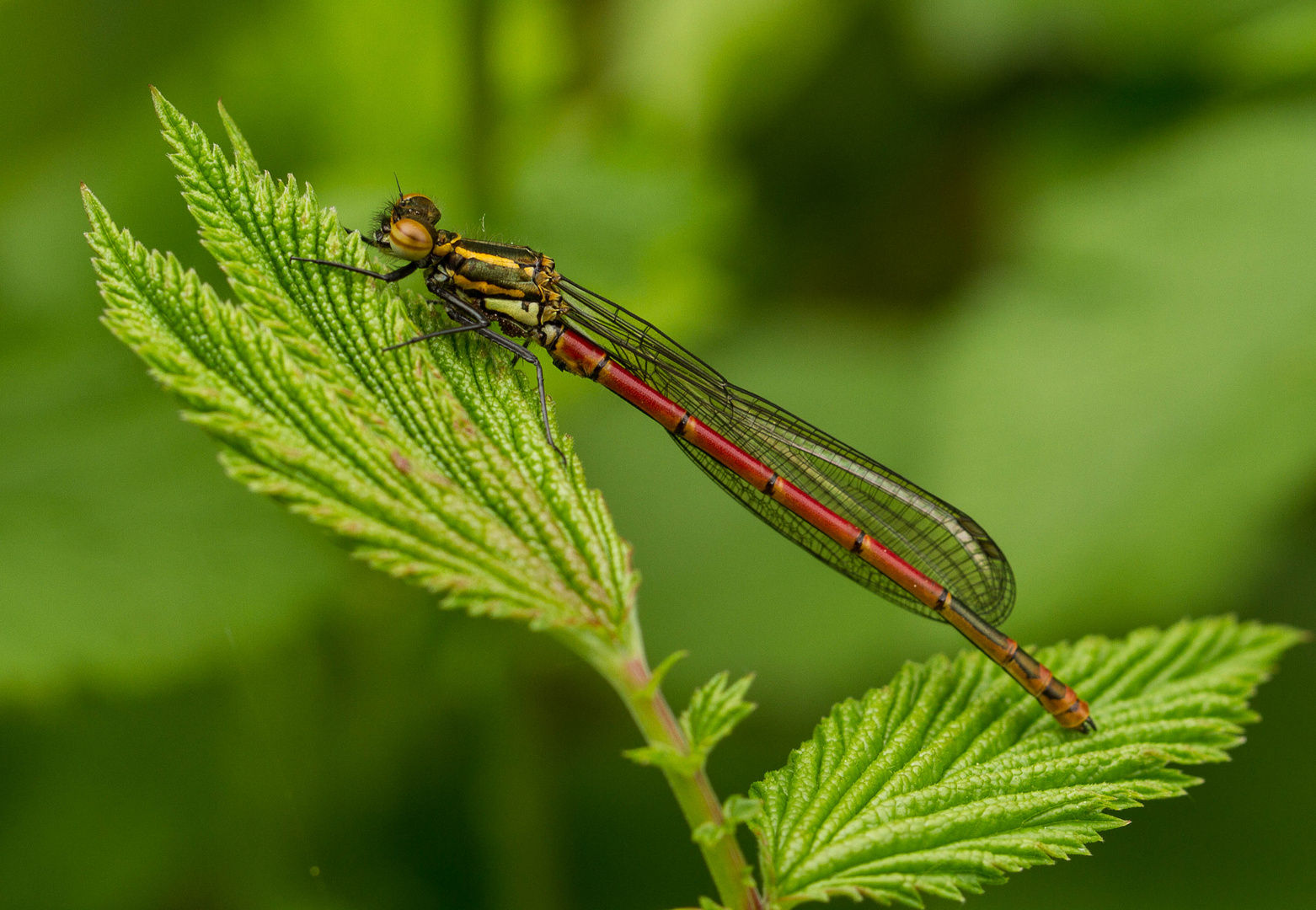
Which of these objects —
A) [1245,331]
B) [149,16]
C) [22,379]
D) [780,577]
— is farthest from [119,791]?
[1245,331]

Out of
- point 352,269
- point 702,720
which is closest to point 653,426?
point 352,269

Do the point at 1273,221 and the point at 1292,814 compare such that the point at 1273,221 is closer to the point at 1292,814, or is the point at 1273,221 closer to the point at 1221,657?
the point at 1292,814

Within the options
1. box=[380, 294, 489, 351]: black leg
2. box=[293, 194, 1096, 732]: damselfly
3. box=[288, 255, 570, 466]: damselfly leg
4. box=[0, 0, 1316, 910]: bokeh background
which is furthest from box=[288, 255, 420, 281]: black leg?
box=[0, 0, 1316, 910]: bokeh background

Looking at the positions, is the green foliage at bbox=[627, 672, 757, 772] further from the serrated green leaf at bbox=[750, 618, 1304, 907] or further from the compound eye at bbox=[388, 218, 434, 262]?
the compound eye at bbox=[388, 218, 434, 262]

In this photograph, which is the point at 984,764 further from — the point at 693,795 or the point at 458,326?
the point at 458,326

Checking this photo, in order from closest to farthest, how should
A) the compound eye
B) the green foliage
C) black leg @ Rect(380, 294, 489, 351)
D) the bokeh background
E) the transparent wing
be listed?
the green foliage < black leg @ Rect(380, 294, 489, 351) < the compound eye < the transparent wing < the bokeh background

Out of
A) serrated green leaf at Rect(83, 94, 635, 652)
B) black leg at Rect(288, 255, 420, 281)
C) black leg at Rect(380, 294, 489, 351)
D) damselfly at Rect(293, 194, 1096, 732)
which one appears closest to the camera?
serrated green leaf at Rect(83, 94, 635, 652)

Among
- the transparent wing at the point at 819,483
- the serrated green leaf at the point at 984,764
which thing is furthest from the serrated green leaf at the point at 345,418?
the transparent wing at the point at 819,483

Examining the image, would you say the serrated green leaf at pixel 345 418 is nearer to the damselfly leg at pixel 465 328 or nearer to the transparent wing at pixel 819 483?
the damselfly leg at pixel 465 328
